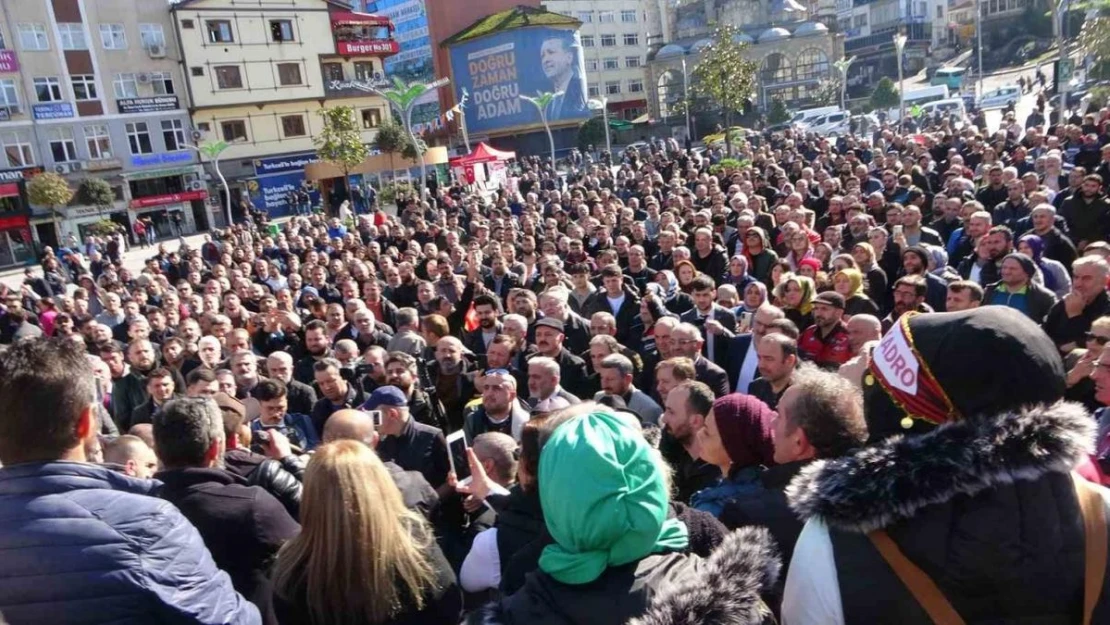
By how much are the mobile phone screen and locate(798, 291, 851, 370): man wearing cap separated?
278cm

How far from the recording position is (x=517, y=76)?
52094mm

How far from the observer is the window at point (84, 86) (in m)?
37.4

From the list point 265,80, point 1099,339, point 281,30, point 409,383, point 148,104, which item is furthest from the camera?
point 281,30

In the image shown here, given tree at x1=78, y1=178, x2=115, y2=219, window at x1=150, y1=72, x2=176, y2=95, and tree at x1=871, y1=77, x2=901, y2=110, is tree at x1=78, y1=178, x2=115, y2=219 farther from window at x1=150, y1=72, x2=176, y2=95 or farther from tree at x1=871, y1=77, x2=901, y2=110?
tree at x1=871, y1=77, x2=901, y2=110

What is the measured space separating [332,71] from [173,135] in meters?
10.1

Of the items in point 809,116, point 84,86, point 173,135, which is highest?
point 84,86

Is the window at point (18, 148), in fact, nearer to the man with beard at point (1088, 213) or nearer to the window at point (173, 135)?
the window at point (173, 135)

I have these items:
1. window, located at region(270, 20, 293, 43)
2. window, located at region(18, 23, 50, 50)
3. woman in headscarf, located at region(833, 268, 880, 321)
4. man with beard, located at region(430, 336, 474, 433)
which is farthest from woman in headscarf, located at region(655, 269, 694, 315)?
window, located at region(270, 20, 293, 43)

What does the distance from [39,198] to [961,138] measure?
3428cm

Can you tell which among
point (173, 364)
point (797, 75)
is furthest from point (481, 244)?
point (797, 75)

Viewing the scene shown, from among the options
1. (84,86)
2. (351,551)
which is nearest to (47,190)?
(84,86)

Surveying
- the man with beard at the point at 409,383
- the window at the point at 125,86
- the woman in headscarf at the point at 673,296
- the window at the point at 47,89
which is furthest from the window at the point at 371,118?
the man with beard at the point at 409,383

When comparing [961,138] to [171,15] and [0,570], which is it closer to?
[0,570]

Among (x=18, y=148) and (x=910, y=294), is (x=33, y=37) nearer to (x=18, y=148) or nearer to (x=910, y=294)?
(x=18, y=148)
